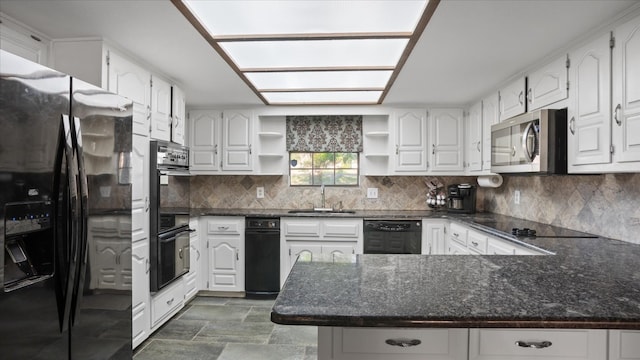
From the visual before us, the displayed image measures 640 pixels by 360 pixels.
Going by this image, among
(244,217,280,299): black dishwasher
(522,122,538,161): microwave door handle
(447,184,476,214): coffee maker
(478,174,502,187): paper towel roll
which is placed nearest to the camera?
(522,122,538,161): microwave door handle

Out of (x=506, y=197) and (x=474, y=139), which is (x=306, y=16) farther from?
(x=506, y=197)

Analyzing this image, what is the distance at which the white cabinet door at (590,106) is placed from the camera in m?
1.95

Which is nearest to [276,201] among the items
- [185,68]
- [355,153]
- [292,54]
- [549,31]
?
[355,153]

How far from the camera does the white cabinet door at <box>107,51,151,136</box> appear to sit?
228cm

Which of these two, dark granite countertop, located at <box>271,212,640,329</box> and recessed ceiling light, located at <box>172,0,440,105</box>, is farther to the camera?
recessed ceiling light, located at <box>172,0,440,105</box>

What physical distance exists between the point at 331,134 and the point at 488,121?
1.76m

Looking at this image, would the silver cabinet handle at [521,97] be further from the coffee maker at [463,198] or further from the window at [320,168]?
the window at [320,168]

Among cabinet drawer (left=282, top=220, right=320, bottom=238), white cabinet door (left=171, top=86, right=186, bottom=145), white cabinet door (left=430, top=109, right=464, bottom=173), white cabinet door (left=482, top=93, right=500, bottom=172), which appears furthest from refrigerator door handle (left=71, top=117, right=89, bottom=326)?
white cabinet door (left=430, top=109, right=464, bottom=173)

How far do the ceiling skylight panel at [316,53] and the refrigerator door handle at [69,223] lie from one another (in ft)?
3.61

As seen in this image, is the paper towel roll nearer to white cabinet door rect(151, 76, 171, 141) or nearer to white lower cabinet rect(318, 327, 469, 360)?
white lower cabinet rect(318, 327, 469, 360)

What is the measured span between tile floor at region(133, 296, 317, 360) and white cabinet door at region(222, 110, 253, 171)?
1.59 m

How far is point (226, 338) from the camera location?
282 cm

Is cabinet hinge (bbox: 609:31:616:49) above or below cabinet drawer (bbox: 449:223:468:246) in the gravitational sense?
above

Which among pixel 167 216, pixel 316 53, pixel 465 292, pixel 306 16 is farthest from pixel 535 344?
pixel 167 216
